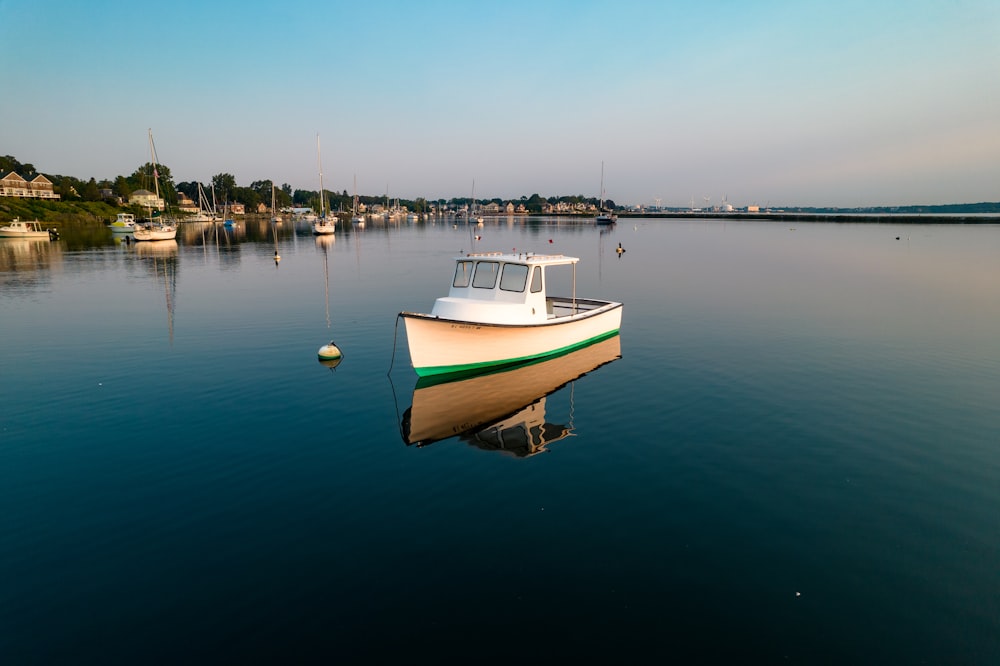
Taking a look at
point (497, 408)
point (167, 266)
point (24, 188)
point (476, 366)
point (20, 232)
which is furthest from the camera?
point (24, 188)

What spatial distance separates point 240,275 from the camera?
160 feet

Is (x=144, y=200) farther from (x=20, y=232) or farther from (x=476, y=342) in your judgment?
(x=476, y=342)

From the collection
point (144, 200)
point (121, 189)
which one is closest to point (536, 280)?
point (144, 200)

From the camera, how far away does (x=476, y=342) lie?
19.4 meters

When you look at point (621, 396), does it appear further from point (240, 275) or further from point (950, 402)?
point (240, 275)

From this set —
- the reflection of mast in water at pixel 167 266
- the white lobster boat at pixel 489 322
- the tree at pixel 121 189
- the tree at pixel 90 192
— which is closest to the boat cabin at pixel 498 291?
the white lobster boat at pixel 489 322

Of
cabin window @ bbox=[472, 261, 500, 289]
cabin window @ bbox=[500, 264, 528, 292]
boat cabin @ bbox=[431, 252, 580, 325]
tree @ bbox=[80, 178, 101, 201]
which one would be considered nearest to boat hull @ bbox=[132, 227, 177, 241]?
tree @ bbox=[80, 178, 101, 201]

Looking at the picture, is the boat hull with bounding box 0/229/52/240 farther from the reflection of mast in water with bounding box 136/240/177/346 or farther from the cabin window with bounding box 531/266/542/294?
the cabin window with bounding box 531/266/542/294

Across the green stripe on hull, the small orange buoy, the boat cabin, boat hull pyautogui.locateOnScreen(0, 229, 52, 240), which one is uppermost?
boat hull pyautogui.locateOnScreen(0, 229, 52, 240)

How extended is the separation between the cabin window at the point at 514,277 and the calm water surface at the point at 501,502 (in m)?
3.71

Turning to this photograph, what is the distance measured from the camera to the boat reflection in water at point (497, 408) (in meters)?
14.6

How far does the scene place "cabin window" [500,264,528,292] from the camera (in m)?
20.6

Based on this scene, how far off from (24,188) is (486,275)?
167 metres

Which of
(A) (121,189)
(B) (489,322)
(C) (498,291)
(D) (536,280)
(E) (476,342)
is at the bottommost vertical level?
(E) (476,342)
